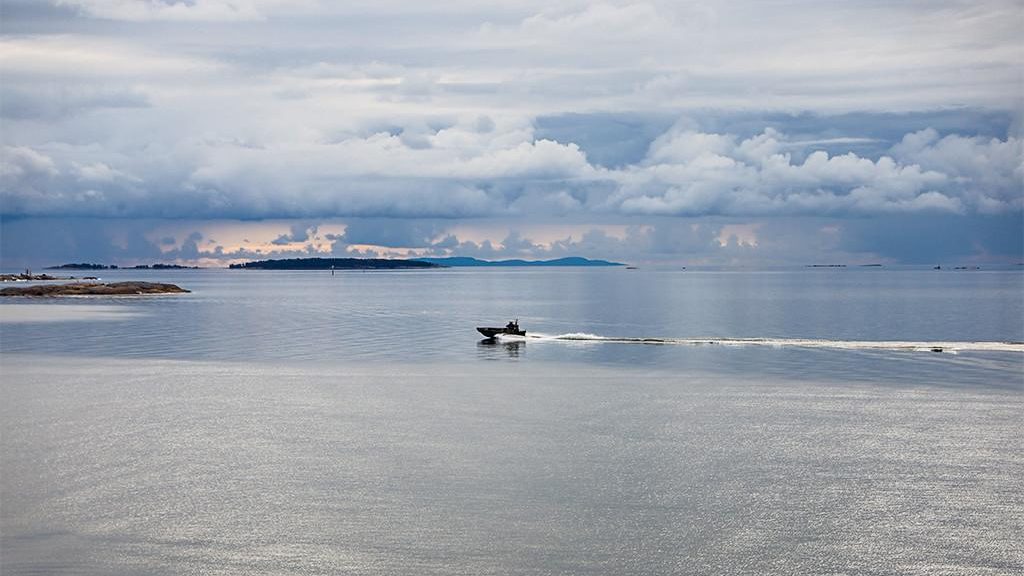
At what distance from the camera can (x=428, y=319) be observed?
364ft

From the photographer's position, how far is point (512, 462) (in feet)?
99.5

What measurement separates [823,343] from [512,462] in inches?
1956

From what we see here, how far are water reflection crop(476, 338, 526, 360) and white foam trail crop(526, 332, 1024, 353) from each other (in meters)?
3.66

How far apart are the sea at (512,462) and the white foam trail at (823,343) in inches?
66.3

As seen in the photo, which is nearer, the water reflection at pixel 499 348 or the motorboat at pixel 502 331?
the water reflection at pixel 499 348

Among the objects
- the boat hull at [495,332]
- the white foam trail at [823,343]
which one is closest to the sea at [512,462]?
the white foam trail at [823,343]

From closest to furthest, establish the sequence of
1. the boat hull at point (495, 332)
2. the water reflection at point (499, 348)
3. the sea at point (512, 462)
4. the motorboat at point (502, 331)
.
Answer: the sea at point (512, 462), the water reflection at point (499, 348), the boat hull at point (495, 332), the motorboat at point (502, 331)

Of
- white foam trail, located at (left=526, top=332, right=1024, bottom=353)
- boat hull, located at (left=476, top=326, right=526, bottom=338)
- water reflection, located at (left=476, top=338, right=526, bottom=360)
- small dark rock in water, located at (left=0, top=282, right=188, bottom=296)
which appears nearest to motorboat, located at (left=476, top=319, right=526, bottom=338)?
boat hull, located at (left=476, top=326, right=526, bottom=338)

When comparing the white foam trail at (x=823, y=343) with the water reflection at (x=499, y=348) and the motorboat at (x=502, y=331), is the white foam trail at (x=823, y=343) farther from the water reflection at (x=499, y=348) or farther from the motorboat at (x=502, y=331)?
the water reflection at (x=499, y=348)

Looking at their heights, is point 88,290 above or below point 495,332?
above

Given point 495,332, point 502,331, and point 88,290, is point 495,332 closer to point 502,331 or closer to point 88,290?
point 502,331

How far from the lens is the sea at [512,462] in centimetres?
2158

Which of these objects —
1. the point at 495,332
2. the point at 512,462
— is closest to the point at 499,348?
the point at 495,332

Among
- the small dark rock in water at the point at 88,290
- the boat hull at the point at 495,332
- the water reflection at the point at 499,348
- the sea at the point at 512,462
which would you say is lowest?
the sea at the point at 512,462
